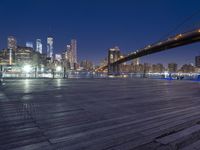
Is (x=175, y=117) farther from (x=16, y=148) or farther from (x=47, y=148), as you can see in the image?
(x=16, y=148)

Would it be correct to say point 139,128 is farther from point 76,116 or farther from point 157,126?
point 76,116

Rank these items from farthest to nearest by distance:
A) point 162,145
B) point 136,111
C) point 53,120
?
1. point 136,111
2. point 53,120
3. point 162,145

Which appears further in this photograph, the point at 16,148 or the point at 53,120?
the point at 53,120

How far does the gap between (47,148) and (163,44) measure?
46972 mm

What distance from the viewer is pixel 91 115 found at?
154 inches

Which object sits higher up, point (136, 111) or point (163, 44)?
point (163, 44)

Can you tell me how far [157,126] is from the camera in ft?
10.6

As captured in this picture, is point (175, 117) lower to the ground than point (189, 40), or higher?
lower

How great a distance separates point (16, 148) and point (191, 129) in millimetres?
2536

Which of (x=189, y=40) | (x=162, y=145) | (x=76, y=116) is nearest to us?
(x=162, y=145)

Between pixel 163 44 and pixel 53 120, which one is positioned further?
pixel 163 44

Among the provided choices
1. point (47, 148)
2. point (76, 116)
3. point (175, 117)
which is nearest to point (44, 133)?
point (47, 148)

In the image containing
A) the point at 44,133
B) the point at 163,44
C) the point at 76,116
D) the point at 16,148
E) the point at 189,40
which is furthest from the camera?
the point at 163,44

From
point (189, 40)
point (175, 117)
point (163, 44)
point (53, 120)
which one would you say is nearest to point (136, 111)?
point (175, 117)
